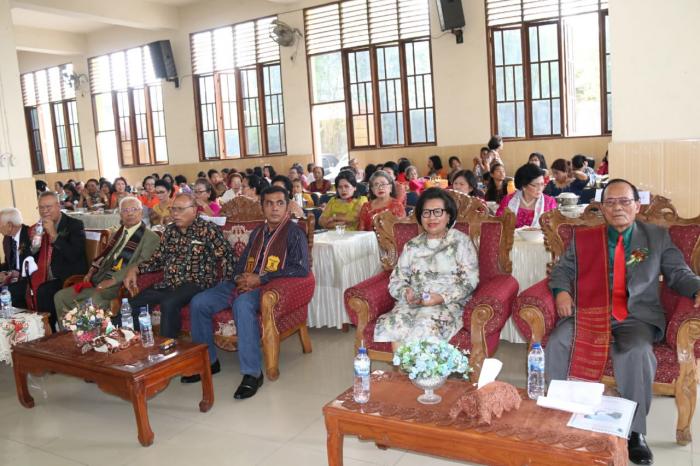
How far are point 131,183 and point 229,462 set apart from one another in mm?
13249

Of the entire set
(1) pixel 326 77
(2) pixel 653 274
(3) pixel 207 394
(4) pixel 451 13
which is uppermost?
(4) pixel 451 13

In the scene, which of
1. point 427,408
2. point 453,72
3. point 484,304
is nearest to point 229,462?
point 427,408

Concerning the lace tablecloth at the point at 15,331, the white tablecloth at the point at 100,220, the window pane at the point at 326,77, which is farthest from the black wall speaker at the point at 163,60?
the lace tablecloth at the point at 15,331

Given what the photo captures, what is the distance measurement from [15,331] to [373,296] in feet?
7.95

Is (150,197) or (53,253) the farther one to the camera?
(150,197)

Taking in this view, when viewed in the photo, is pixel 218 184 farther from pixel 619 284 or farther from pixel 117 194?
pixel 619 284

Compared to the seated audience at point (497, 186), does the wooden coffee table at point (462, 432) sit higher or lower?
lower

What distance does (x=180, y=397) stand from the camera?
3812mm

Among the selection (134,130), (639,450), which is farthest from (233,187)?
(134,130)

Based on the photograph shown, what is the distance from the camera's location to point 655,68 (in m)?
4.28

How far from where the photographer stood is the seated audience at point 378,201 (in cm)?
528

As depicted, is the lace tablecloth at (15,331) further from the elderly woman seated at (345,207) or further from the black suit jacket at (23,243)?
the elderly woman seated at (345,207)

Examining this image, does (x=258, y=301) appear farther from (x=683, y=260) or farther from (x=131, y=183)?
(x=131, y=183)

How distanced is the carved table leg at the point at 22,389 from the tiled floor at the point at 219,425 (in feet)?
0.16
